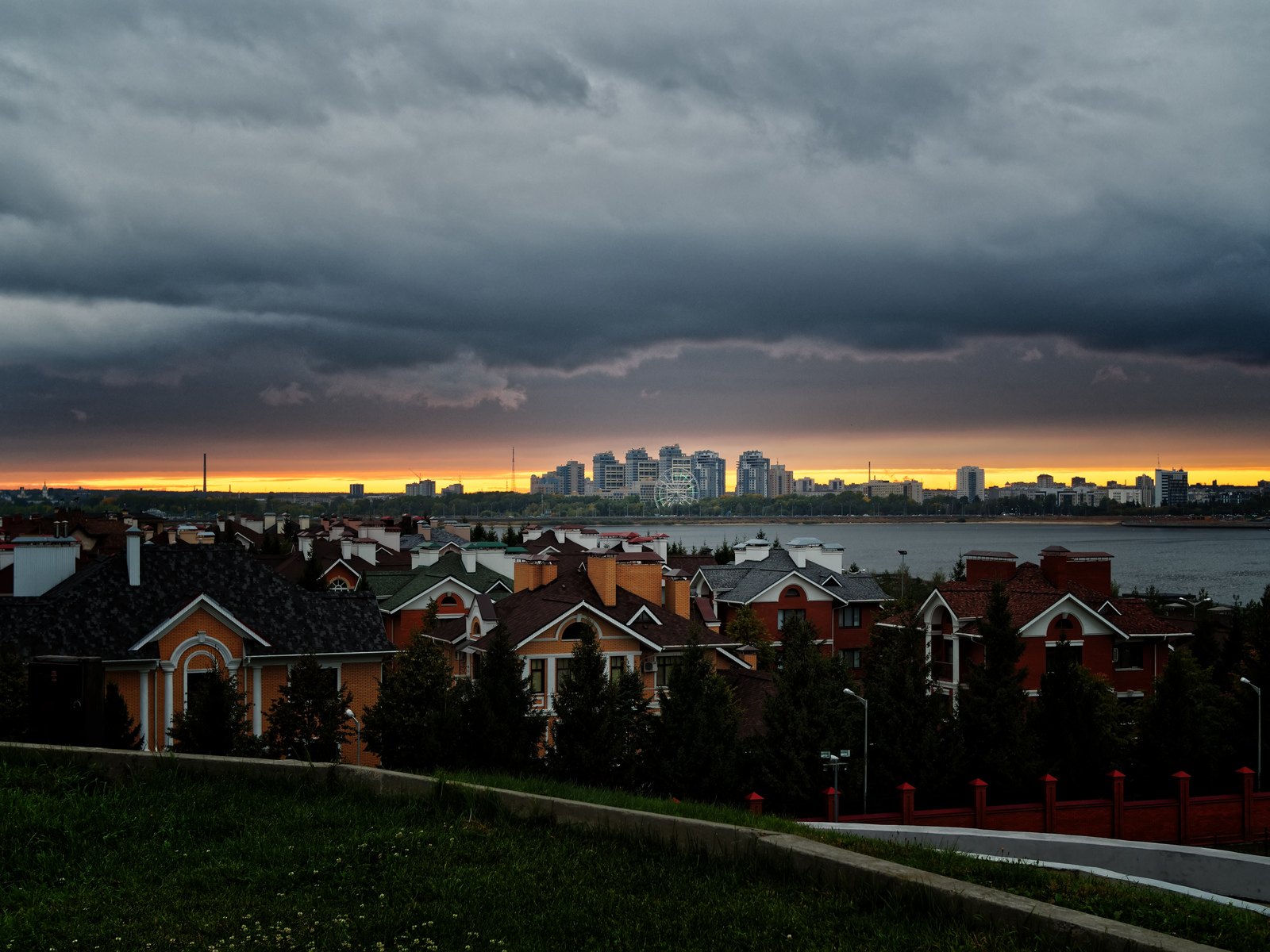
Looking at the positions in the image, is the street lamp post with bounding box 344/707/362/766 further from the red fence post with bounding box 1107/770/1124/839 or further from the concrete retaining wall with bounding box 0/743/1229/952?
the red fence post with bounding box 1107/770/1124/839

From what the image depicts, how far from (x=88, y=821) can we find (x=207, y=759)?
1.83 metres

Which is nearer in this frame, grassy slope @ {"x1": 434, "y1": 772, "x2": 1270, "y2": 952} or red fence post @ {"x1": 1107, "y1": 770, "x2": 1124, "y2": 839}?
grassy slope @ {"x1": 434, "y1": 772, "x2": 1270, "y2": 952}

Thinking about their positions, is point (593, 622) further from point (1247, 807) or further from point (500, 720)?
point (1247, 807)

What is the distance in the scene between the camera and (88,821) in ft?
31.2

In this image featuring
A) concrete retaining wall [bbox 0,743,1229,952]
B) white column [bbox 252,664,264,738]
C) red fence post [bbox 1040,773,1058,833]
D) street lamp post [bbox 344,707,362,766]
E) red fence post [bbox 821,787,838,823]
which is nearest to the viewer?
concrete retaining wall [bbox 0,743,1229,952]

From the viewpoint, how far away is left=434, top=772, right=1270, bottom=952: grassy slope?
24.6 ft

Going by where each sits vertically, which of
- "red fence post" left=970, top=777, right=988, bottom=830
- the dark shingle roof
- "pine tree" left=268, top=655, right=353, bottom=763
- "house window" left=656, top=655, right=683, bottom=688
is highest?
the dark shingle roof

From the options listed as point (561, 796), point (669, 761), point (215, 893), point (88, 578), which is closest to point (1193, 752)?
point (669, 761)

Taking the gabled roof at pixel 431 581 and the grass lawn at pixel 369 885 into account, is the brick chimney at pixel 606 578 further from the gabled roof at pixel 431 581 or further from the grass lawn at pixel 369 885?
the grass lawn at pixel 369 885

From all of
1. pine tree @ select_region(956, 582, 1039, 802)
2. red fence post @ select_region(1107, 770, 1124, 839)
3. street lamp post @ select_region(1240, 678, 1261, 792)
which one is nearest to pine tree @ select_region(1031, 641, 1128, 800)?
pine tree @ select_region(956, 582, 1039, 802)

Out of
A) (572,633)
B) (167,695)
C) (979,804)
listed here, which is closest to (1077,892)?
(979,804)

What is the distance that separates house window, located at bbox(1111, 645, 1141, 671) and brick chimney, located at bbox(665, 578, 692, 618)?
1618 cm

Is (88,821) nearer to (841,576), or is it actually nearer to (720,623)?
(720,623)

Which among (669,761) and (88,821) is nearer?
(88,821)
